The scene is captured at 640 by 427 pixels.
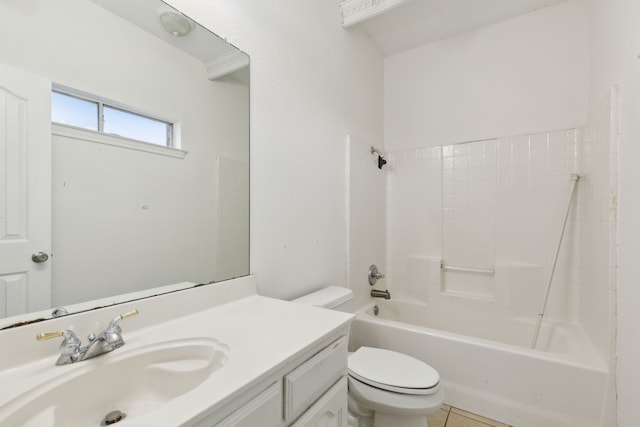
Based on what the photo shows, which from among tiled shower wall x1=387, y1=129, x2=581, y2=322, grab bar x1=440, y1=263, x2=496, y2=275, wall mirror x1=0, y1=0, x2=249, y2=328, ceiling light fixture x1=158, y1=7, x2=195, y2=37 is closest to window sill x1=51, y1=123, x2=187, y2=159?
wall mirror x1=0, y1=0, x2=249, y2=328

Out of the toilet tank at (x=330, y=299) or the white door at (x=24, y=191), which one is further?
the toilet tank at (x=330, y=299)

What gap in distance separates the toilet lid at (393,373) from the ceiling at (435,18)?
6.67ft

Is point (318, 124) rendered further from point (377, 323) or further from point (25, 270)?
point (25, 270)

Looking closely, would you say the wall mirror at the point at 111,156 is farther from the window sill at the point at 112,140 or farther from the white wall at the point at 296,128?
the white wall at the point at 296,128

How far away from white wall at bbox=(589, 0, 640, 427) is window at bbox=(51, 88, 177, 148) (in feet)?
5.50

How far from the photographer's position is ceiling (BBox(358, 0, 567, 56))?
6.20ft

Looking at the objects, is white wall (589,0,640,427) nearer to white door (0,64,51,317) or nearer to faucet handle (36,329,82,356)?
faucet handle (36,329,82,356)

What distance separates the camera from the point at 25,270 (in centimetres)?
67

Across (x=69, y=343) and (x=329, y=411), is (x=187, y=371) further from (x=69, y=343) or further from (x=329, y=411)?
(x=329, y=411)

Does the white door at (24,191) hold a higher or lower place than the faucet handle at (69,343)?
higher

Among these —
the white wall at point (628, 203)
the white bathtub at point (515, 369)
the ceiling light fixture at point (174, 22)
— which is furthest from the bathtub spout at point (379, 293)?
the ceiling light fixture at point (174, 22)

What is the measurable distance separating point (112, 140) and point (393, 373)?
1.35m

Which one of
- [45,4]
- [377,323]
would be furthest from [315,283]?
[45,4]

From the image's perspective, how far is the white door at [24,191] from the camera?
64cm
